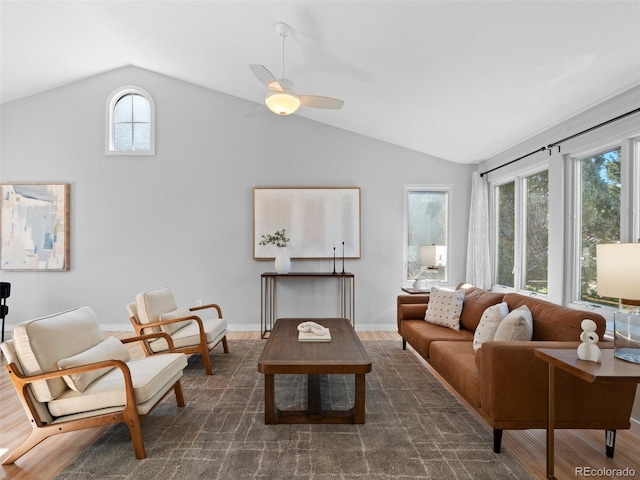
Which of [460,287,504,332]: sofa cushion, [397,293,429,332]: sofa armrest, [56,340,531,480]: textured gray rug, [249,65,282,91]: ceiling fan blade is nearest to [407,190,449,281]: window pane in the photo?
[397,293,429,332]: sofa armrest

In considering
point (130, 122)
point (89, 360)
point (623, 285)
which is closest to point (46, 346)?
point (89, 360)

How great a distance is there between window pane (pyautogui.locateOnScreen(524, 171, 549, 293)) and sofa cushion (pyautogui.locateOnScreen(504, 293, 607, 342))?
134 cm

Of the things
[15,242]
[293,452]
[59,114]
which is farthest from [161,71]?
[293,452]

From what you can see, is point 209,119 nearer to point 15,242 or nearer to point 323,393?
point 15,242

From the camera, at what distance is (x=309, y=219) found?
5141 mm

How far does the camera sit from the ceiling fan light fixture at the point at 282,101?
283cm

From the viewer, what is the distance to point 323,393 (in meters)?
2.92

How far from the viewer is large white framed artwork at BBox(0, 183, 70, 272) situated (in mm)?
5074

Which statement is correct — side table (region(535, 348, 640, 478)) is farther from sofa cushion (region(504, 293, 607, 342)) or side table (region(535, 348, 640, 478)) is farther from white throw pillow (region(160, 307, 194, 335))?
white throw pillow (region(160, 307, 194, 335))

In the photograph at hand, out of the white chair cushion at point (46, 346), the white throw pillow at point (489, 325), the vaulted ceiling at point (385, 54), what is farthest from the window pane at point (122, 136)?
the white throw pillow at point (489, 325)

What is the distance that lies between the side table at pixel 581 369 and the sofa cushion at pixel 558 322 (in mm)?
294

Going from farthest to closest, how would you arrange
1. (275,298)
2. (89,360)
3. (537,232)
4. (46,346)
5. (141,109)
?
(141,109)
(275,298)
(537,232)
(89,360)
(46,346)

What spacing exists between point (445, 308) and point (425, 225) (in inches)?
74.5

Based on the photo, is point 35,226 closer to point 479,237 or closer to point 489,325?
point 489,325
